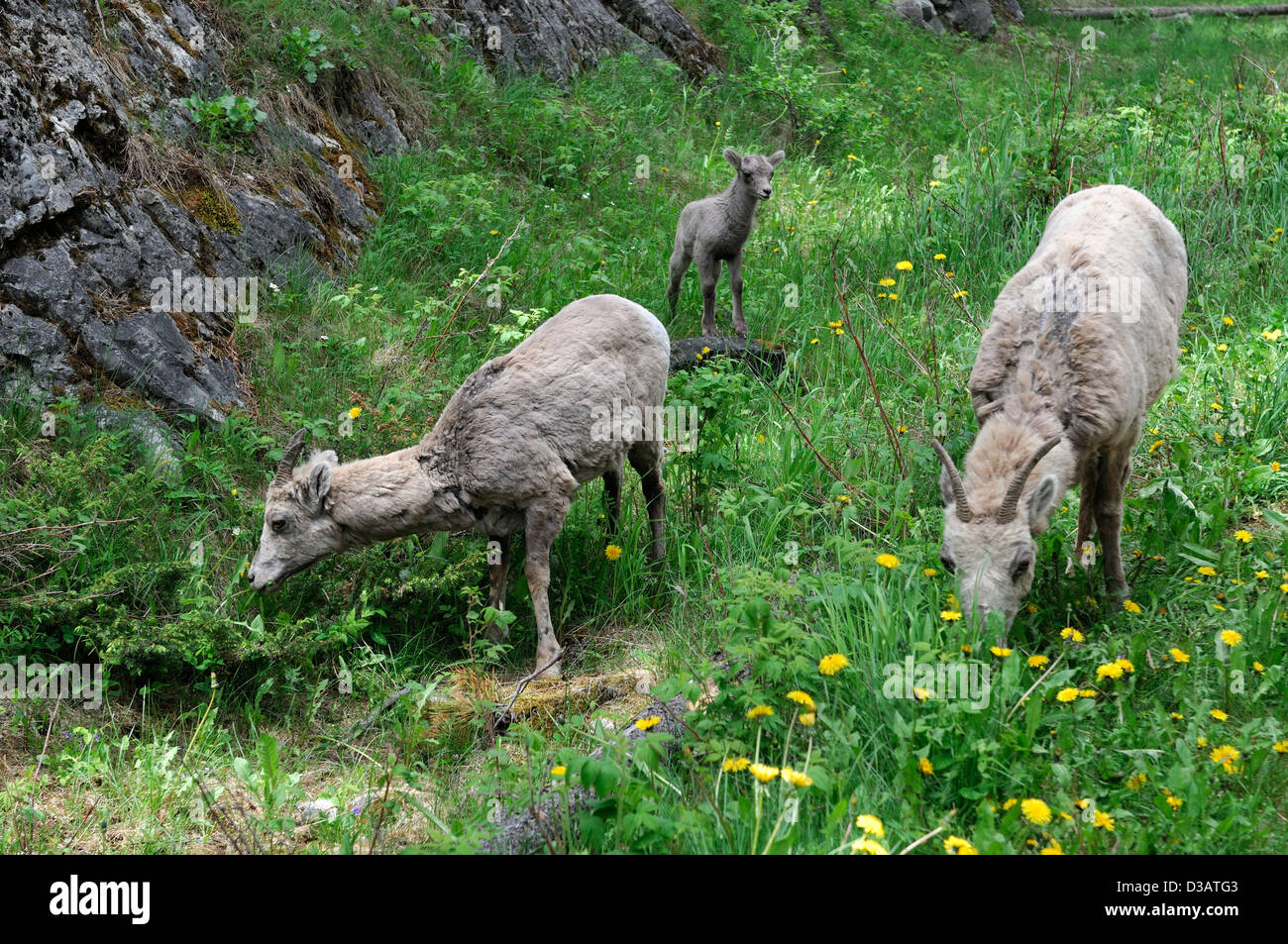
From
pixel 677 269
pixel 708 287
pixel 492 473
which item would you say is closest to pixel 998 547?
pixel 492 473

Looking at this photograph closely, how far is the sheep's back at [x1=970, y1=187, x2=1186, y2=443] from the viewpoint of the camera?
477 centimetres

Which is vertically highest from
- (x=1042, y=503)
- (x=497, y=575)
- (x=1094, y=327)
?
(x=1094, y=327)

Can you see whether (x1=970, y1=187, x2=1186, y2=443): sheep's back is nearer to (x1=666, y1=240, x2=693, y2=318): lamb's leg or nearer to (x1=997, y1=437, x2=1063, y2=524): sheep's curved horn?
(x1=997, y1=437, x2=1063, y2=524): sheep's curved horn

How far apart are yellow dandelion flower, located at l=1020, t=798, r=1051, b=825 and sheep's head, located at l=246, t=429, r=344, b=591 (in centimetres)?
370

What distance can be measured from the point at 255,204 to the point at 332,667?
4.12 m

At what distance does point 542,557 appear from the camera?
568cm

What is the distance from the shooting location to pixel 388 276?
8.38m

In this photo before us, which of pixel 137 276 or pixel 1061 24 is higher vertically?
pixel 1061 24

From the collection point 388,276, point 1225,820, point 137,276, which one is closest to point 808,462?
point 1225,820

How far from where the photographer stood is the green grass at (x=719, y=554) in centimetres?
370

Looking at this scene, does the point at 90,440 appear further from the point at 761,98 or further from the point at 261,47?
the point at 761,98

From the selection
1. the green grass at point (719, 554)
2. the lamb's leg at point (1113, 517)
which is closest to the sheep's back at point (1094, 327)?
the lamb's leg at point (1113, 517)

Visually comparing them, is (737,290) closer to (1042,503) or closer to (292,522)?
(292,522)

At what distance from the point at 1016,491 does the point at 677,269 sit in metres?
5.50
